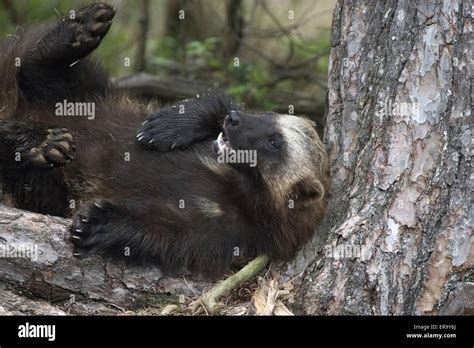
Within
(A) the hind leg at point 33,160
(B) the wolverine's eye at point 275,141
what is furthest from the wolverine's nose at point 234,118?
(A) the hind leg at point 33,160

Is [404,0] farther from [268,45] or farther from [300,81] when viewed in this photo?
[268,45]

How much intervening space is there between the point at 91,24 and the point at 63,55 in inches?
13.9

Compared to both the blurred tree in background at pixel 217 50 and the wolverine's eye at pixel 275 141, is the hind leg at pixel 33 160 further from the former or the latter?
the blurred tree in background at pixel 217 50

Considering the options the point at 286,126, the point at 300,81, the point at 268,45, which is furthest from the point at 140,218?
the point at 268,45

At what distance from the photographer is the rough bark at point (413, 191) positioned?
4602 mm

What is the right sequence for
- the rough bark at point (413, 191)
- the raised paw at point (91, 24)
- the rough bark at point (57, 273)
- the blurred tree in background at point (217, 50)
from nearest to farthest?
the rough bark at point (413, 191) → the rough bark at point (57, 273) → the raised paw at point (91, 24) → the blurred tree in background at point (217, 50)

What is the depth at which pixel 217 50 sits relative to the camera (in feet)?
31.8

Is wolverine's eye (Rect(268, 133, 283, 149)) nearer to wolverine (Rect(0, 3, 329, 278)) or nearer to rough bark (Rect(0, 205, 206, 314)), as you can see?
wolverine (Rect(0, 3, 329, 278))

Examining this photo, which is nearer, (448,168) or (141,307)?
(448,168)

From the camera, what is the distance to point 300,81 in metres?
9.29

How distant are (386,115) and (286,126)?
3.40 ft

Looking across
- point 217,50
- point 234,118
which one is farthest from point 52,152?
point 217,50

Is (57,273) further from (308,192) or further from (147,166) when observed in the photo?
(308,192)

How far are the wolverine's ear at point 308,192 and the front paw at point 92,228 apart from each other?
51.4 inches
